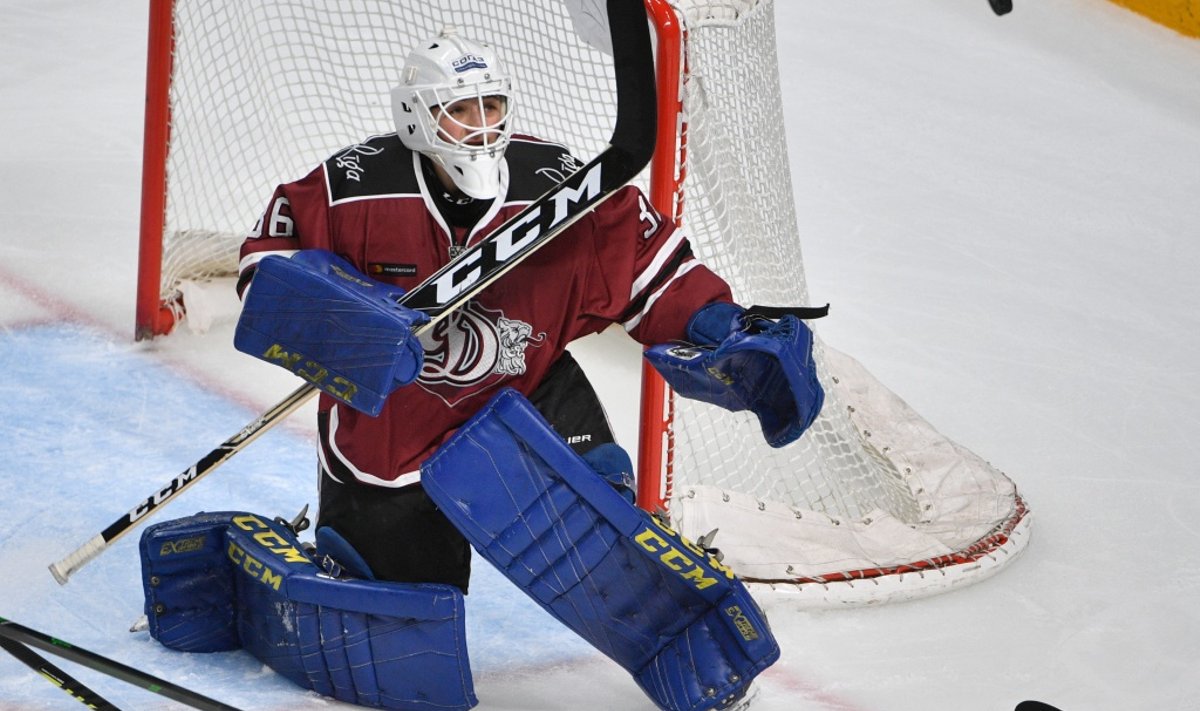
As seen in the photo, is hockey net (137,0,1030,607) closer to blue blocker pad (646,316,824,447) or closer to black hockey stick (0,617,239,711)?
blue blocker pad (646,316,824,447)

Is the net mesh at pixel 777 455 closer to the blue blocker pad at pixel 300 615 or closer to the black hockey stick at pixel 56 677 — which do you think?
the blue blocker pad at pixel 300 615

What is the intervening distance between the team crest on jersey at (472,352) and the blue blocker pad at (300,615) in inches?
13.0

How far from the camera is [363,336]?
232 cm

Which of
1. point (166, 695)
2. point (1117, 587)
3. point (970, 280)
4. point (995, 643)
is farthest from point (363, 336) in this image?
point (970, 280)

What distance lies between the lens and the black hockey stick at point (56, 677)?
6.90ft

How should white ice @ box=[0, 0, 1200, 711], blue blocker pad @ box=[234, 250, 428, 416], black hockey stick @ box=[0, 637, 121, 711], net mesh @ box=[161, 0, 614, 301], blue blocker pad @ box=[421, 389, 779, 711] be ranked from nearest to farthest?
black hockey stick @ box=[0, 637, 121, 711], blue blocker pad @ box=[234, 250, 428, 416], blue blocker pad @ box=[421, 389, 779, 711], white ice @ box=[0, 0, 1200, 711], net mesh @ box=[161, 0, 614, 301]

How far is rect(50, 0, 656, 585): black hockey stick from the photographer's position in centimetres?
242

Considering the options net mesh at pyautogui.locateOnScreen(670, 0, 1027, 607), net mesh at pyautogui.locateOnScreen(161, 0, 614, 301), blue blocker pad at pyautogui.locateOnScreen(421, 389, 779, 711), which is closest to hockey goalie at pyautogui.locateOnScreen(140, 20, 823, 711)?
blue blocker pad at pyautogui.locateOnScreen(421, 389, 779, 711)

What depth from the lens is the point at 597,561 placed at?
2.49 metres

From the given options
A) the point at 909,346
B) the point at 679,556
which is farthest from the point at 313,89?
the point at 679,556

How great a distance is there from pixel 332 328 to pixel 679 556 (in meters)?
0.63

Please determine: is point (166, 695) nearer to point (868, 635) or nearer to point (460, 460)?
point (460, 460)

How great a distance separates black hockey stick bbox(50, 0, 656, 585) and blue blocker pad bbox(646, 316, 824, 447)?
0.95 ft

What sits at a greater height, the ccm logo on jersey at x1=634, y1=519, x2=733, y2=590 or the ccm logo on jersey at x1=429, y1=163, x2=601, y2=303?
the ccm logo on jersey at x1=429, y1=163, x2=601, y2=303
